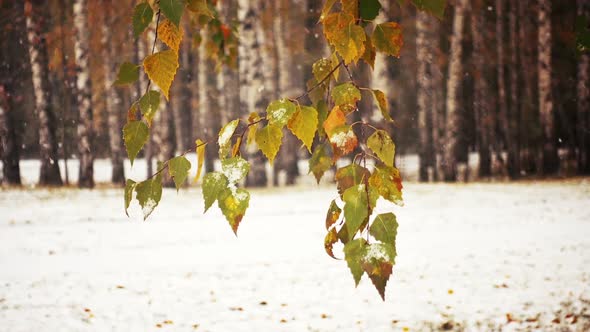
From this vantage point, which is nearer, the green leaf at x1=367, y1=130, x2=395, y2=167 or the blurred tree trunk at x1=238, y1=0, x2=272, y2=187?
the green leaf at x1=367, y1=130, x2=395, y2=167

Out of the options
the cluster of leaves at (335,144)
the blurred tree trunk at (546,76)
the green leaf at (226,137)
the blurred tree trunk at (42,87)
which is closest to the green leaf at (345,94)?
the cluster of leaves at (335,144)

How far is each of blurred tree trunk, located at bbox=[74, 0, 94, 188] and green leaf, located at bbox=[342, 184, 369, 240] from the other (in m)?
12.6

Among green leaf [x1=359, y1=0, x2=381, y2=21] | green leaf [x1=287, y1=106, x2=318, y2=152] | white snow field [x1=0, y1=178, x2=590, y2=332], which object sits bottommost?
white snow field [x1=0, y1=178, x2=590, y2=332]

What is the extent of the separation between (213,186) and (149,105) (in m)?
0.19

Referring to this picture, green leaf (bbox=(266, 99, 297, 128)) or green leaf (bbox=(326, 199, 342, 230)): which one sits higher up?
green leaf (bbox=(266, 99, 297, 128))

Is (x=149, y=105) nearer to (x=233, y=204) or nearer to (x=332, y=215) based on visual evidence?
(x=233, y=204)

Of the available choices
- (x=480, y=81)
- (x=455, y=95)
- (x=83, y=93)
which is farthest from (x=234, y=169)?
(x=480, y=81)

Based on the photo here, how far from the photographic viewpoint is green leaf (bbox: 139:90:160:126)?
3.27ft

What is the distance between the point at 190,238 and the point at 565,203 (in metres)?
6.22

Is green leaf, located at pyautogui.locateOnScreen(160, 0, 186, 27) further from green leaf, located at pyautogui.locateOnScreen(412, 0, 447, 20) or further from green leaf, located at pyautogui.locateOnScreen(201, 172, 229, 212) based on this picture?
green leaf, located at pyautogui.locateOnScreen(412, 0, 447, 20)

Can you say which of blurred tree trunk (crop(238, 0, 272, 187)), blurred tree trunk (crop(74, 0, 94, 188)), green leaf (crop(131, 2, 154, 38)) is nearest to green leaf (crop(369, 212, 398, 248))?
green leaf (crop(131, 2, 154, 38))

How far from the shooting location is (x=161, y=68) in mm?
1001

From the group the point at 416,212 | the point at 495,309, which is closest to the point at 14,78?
the point at 416,212

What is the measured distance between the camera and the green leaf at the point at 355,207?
0.94m
